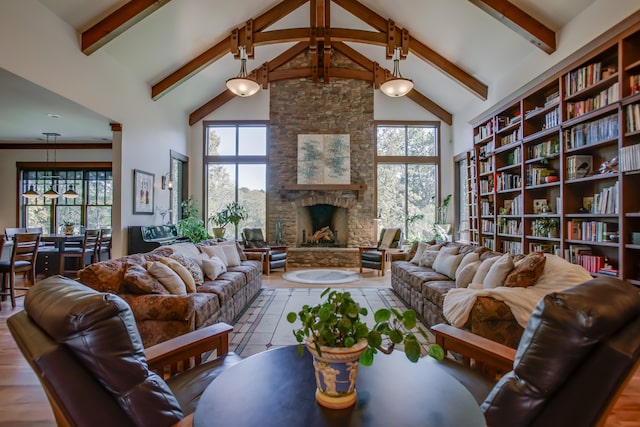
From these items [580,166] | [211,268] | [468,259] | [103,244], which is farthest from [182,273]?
[580,166]

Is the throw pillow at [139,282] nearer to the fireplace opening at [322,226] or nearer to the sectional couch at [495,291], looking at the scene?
the sectional couch at [495,291]

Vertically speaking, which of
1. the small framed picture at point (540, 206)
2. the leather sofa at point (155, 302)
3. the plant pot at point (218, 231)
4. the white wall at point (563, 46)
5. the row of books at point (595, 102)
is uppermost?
the white wall at point (563, 46)

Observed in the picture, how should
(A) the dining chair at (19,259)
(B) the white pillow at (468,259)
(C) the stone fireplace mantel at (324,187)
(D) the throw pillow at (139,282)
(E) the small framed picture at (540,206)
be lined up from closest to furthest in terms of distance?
(D) the throw pillow at (139,282)
(B) the white pillow at (468,259)
(A) the dining chair at (19,259)
(E) the small framed picture at (540,206)
(C) the stone fireplace mantel at (324,187)

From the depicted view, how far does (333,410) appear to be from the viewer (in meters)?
1.06

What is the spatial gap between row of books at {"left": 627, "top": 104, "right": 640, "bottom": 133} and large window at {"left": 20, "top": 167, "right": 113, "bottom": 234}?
9.59 m

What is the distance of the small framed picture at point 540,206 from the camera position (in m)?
4.77

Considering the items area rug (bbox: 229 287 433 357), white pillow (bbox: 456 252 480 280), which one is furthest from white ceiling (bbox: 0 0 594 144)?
area rug (bbox: 229 287 433 357)

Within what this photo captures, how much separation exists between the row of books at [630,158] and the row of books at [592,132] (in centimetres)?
26

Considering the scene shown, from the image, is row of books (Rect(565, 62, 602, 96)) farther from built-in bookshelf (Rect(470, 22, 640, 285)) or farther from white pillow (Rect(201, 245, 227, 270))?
white pillow (Rect(201, 245, 227, 270))

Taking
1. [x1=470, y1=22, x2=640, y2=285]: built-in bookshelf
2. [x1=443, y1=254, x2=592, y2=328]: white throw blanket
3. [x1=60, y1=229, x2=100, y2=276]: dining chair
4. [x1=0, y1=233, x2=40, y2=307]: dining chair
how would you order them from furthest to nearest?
[x1=60, y1=229, x2=100, y2=276]: dining chair, [x1=0, y1=233, x2=40, y2=307]: dining chair, [x1=470, y1=22, x2=640, y2=285]: built-in bookshelf, [x1=443, y1=254, x2=592, y2=328]: white throw blanket

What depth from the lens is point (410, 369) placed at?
137 centimetres

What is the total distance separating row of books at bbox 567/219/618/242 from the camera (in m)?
3.68

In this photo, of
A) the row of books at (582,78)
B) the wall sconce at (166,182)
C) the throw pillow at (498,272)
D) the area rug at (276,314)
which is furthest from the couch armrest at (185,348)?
the wall sconce at (166,182)

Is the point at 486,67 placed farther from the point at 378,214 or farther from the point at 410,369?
the point at 410,369
